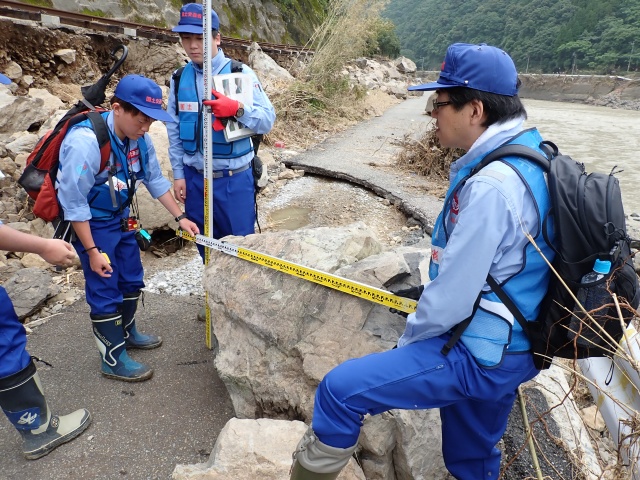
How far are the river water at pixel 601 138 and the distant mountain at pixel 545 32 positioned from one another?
78.2 feet

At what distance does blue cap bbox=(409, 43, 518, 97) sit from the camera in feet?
5.04

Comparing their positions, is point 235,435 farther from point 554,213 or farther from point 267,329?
point 554,213

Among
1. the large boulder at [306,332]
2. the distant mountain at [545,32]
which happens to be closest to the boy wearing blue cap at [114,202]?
the large boulder at [306,332]

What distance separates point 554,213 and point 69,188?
2223 millimetres

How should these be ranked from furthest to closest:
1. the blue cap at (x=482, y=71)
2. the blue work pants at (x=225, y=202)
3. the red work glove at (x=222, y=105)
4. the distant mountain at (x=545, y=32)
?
the distant mountain at (x=545, y=32), the blue work pants at (x=225, y=202), the red work glove at (x=222, y=105), the blue cap at (x=482, y=71)

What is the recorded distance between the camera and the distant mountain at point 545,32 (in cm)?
4694

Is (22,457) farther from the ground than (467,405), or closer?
closer

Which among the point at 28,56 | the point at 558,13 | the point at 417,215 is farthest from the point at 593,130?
the point at 558,13

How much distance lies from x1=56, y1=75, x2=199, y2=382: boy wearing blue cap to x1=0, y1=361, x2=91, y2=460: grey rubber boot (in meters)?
0.49

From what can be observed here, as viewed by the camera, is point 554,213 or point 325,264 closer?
point 554,213

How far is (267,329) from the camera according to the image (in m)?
2.55

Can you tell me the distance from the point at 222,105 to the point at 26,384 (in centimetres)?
185

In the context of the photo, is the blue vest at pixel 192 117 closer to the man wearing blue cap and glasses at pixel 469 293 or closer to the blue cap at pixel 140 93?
the blue cap at pixel 140 93

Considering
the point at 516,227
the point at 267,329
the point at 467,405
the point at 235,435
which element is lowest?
the point at 235,435
